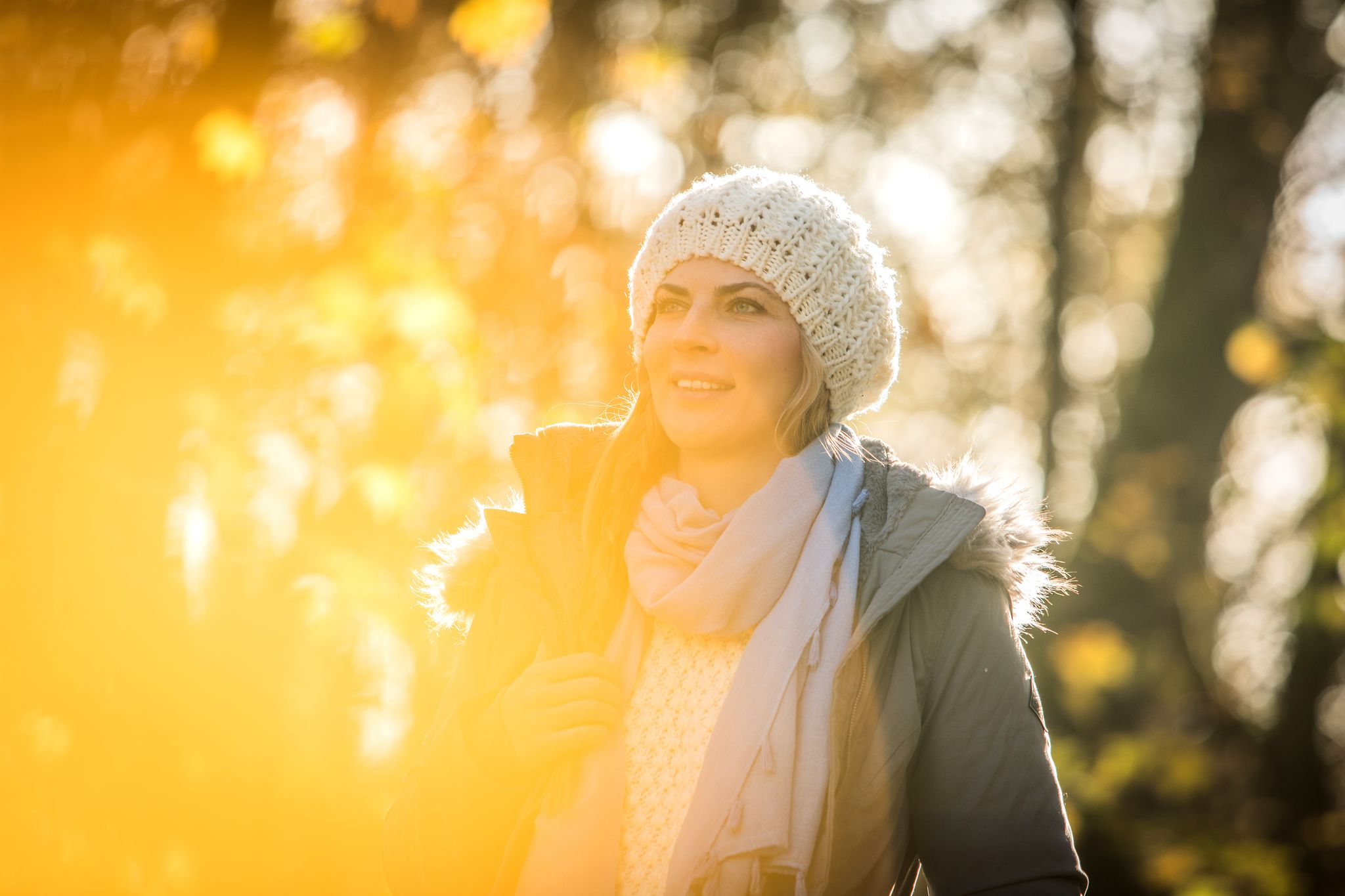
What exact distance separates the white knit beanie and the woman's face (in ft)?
0.13

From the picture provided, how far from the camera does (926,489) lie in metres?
2.32

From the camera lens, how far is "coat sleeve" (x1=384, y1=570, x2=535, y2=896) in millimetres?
2213

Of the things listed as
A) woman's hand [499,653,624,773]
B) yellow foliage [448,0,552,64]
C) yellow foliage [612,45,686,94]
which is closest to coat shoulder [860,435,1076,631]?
woman's hand [499,653,624,773]

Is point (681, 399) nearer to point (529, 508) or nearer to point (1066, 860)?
point (529, 508)

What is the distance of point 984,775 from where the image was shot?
2.04 meters

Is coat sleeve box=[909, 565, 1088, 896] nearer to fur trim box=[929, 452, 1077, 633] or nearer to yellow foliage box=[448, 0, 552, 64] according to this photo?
fur trim box=[929, 452, 1077, 633]

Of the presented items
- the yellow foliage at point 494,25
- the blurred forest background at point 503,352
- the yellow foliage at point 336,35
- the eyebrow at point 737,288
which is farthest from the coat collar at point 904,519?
the yellow foliage at point 494,25

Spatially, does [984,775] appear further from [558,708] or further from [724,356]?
[724,356]

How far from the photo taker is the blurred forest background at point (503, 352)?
2.73m

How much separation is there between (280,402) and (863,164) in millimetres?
6355

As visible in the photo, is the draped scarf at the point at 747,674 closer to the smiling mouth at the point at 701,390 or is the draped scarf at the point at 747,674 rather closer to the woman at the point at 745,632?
the woman at the point at 745,632

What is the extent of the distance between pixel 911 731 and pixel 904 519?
445 mm

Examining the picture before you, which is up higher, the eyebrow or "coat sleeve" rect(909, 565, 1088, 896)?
the eyebrow

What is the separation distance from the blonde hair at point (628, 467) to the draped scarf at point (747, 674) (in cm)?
4
